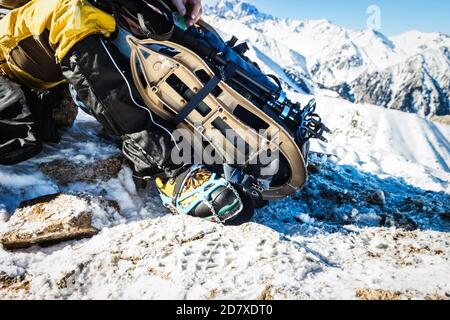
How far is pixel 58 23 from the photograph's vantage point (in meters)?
2.92

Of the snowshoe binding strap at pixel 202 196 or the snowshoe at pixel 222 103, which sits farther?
the snowshoe at pixel 222 103

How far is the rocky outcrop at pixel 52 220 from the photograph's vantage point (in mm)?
2648

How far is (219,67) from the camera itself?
3574mm

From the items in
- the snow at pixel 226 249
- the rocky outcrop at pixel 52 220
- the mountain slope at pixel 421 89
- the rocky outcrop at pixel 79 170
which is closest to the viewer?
the snow at pixel 226 249

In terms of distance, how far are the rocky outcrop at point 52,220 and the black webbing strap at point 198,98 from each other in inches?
45.9

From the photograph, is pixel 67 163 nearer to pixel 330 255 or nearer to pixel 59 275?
pixel 59 275

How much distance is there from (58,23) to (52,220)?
170cm

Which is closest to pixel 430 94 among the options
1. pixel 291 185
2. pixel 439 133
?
pixel 439 133

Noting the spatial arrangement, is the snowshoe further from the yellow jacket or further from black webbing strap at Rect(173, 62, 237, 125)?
the yellow jacket

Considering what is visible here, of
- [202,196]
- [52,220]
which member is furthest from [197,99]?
[52,220]

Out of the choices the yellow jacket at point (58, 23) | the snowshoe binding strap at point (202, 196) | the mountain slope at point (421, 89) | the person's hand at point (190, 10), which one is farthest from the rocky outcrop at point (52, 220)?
the mountain slope at point (421, 89)

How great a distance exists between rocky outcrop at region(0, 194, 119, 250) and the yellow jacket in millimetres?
1309

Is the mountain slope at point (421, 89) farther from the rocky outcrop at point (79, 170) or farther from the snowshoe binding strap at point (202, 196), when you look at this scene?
the rocky outcrop at point (79, 170)

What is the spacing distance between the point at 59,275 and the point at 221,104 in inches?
82.1
